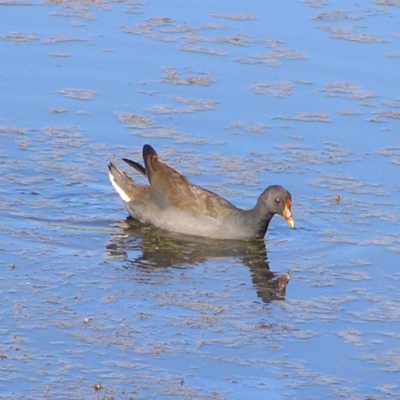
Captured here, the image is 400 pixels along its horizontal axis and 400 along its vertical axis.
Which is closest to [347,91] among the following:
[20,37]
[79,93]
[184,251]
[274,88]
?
[274,88]

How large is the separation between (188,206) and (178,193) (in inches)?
6.4

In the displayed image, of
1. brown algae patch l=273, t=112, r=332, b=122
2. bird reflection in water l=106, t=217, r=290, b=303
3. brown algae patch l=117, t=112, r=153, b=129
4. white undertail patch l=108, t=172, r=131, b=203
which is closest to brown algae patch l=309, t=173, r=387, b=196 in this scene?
bird reflection in water l=106, t=217, r=290, b=303

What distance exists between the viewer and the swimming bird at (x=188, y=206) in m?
9.55

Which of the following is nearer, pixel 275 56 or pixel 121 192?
pixel 121 192

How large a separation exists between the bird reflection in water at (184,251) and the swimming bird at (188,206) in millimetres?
78

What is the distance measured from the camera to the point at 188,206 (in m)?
9.72

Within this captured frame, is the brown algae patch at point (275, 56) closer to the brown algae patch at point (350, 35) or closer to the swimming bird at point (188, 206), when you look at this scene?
the brown algae patch at point (350, 35)

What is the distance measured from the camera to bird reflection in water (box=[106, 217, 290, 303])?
28.3ft

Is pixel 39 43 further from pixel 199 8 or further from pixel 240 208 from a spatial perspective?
pixel 240 208

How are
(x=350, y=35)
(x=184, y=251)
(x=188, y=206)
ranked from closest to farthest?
(x=184, y=251)
(x=188, y=206)
(x=350, y=35)

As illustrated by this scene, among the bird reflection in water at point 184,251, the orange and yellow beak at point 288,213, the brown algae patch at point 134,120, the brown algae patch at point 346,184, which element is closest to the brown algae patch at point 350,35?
the brown algae patch at point 134,120

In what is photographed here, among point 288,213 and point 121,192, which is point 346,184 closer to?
point 288,213

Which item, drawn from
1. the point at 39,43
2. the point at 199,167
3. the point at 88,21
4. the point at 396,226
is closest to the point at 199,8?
the point at 88,21

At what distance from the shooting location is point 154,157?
32.7 ft
